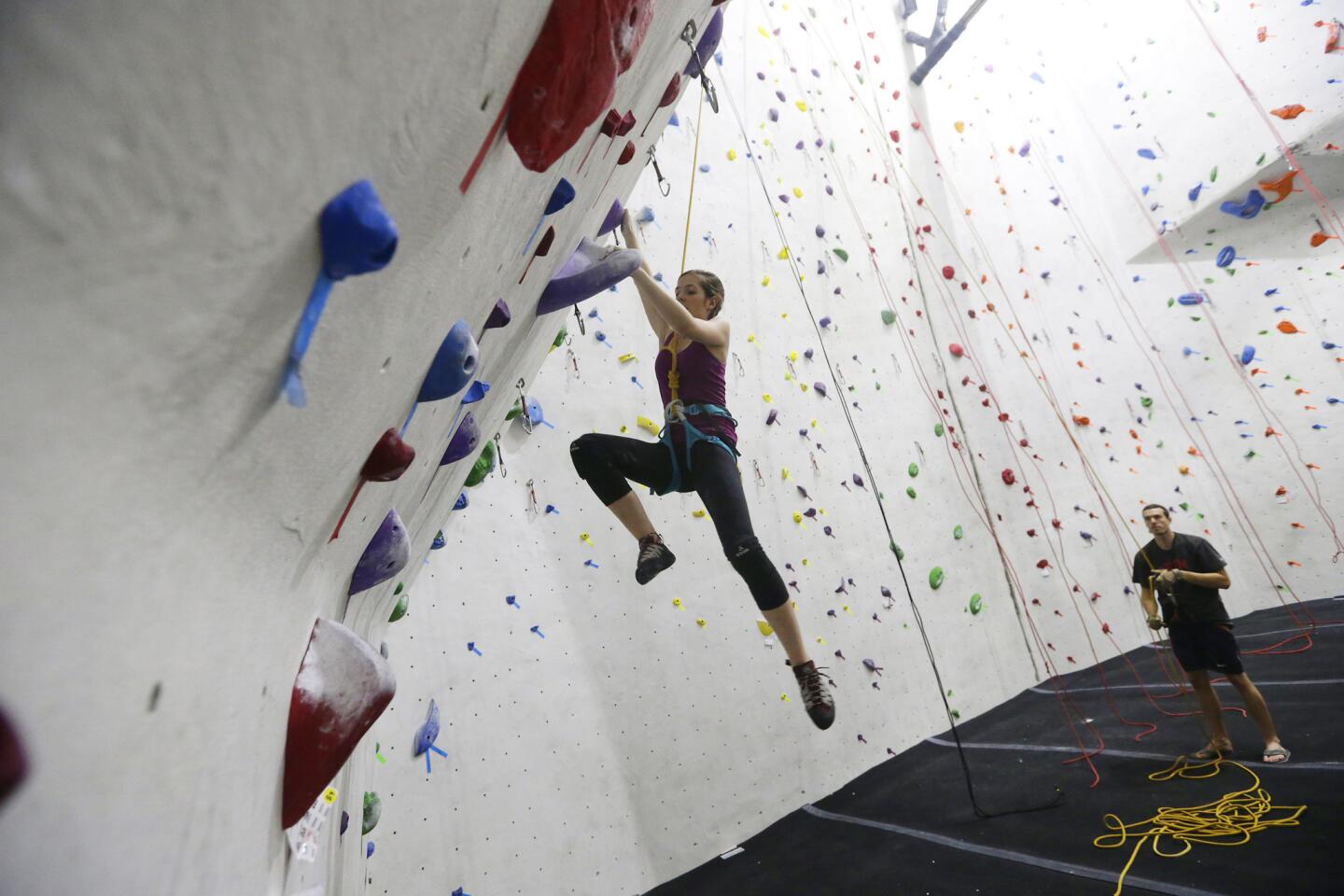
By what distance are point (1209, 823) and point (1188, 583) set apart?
746mm

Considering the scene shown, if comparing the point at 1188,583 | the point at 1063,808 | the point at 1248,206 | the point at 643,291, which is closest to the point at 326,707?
the point at 643,291

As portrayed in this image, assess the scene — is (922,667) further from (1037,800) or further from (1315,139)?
(1315,139)

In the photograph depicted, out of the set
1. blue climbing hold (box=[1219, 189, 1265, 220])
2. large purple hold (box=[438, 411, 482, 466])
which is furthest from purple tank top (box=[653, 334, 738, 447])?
blue climbing hold (box=[1219, 189, 1265, 220])

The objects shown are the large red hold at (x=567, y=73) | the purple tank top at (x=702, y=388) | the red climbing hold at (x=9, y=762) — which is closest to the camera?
the red climbing hold at (x=9, y=762)

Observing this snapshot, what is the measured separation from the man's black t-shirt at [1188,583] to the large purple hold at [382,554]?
8.65ft

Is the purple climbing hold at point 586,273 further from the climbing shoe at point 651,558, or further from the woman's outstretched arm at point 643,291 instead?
the climbing shoe at point 651,558

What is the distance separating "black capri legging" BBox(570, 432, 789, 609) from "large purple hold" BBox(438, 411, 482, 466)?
0.50m

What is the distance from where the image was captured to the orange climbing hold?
15.5ft

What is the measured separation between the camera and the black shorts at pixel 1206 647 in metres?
2.52

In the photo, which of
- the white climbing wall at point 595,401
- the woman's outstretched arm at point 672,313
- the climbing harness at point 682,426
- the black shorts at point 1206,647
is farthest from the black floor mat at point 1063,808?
the woman's outstretched arm at point 672,313

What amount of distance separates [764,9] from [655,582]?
9.16 feet

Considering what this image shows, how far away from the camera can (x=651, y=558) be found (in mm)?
1681

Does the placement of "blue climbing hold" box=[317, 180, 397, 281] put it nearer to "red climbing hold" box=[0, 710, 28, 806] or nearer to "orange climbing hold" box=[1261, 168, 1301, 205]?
"red climbing hold" box=[0, 710, 28, 806]

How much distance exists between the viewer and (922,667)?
3.54 m
